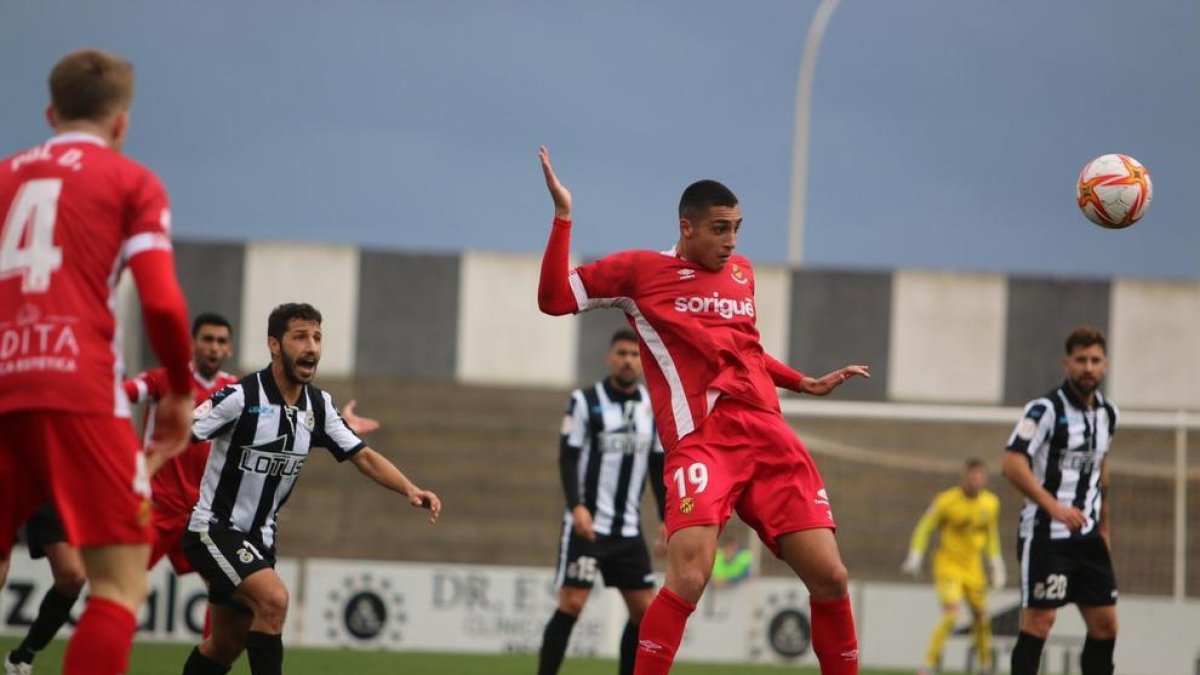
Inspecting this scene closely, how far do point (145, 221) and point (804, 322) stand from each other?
690 inches

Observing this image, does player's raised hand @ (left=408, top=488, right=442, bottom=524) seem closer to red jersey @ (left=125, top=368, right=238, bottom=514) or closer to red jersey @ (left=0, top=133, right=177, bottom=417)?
red jersey @ (left=0, top=133, right=177, bottom=417)

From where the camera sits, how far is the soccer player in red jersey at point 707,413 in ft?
20.5

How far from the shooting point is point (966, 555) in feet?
52.7

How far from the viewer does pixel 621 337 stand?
404 inches

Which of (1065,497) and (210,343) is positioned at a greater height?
(210,343)

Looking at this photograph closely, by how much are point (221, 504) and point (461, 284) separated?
15.1 metres

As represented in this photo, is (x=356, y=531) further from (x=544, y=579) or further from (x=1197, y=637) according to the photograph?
(x=1197, y=637)

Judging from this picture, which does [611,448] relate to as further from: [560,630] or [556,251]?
[556,251]

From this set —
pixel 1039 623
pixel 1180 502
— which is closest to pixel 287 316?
pixel 1039 623

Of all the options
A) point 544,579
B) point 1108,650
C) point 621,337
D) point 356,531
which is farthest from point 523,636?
point 1108,650

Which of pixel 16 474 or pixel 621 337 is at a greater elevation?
pixel 621 337

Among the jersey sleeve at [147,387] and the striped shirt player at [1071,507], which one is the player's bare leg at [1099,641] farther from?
the jersey sleeve at [147,387]

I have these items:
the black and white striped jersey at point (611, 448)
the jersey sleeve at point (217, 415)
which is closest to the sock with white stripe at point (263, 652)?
the jersey sleeve at point (217, 415)

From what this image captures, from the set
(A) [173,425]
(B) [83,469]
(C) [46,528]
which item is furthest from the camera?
(C) [46,528]
